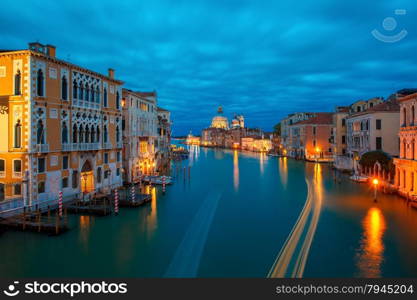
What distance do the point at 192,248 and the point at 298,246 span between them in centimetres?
431

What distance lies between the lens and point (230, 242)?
48.5 ft

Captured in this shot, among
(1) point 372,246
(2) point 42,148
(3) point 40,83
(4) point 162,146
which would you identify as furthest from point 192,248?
(4) point 162,146

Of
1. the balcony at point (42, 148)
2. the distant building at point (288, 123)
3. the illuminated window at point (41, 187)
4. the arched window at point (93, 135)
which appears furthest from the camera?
the distant building at point (288, 123)

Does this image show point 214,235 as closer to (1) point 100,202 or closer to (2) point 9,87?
(1) point 100,202

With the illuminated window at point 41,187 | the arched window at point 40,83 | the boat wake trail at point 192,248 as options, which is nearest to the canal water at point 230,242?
the boat wake trail at point 192,248

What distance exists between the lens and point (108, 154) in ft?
82.8

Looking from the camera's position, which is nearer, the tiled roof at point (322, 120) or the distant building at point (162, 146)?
the distant building at point (162, 146)

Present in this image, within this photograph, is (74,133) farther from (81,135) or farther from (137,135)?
(137,135)

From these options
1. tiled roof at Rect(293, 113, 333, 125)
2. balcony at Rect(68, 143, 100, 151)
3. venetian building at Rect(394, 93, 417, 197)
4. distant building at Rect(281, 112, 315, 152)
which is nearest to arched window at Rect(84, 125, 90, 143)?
balcony at Rect(68, 143, 100, 151)

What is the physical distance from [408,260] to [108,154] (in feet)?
64.2

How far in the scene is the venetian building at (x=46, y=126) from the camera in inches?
693

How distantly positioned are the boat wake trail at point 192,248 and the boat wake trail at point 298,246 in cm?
273

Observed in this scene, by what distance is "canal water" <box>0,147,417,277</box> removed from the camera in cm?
1168

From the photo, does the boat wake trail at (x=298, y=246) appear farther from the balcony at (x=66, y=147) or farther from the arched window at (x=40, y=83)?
the arched window at (x=40, y=83)
